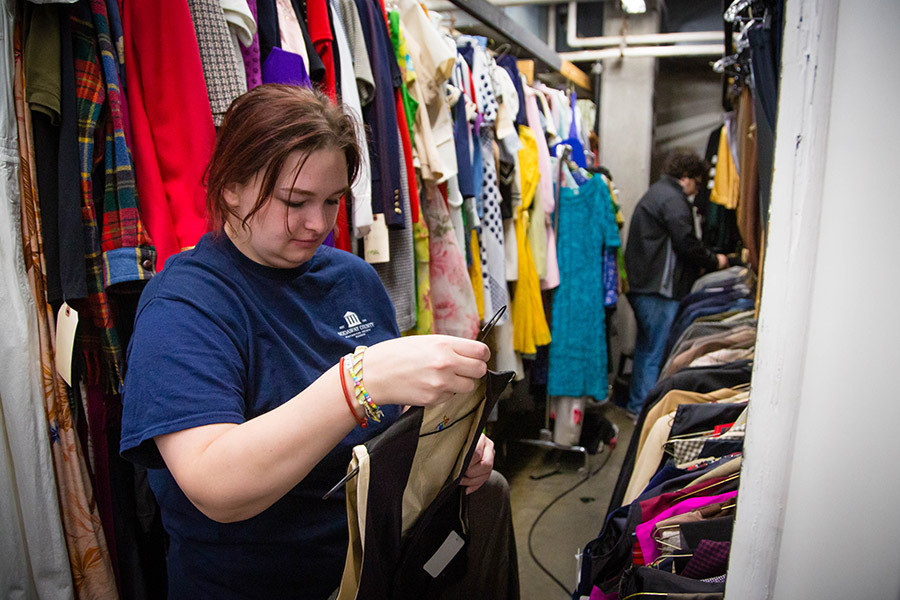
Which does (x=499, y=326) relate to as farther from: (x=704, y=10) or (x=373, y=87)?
(x=704, y=10)

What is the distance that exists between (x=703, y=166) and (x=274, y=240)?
3.66 m

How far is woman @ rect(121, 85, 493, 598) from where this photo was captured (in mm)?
664

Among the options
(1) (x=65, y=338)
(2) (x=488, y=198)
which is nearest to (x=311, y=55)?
(1) (x=65, y=338)

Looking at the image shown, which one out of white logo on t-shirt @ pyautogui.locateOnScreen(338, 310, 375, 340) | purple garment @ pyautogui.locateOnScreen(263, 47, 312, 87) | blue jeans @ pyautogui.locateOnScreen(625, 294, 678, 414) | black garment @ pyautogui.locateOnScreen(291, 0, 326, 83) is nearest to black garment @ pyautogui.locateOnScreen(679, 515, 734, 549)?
white logo on t-shirt @ pyautogui.locateOnScreen(338, 310, 375, 340)

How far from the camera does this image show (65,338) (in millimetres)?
1016

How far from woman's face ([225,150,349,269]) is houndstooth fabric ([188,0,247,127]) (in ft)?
1.46

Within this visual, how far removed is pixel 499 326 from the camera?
2.54 m

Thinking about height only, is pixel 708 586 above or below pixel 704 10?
below

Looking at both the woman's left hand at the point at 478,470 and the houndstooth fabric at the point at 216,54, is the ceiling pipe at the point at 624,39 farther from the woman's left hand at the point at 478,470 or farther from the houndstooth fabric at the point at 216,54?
the woman's left hand at the point at 478,470

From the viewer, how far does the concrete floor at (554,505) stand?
7.04ft

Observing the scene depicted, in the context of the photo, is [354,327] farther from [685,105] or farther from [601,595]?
[685,105]

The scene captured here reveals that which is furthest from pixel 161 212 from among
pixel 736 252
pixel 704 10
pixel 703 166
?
pixel 704 10

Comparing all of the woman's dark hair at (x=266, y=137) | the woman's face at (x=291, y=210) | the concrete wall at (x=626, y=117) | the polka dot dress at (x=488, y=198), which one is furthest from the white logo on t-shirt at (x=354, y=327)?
the concrete wall at (x=626, y=117)

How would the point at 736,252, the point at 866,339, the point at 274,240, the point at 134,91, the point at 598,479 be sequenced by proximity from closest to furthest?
1. the point at 866,339
2. the point at 274,240
3. the point at 134,91
4. the point at 598,479
5. the point at 736,252
